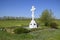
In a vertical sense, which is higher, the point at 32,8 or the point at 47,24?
the point at 32,8

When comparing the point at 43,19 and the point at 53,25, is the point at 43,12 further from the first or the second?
the point at 53,25

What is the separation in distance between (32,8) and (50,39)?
55.8 feet

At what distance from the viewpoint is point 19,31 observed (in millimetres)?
21375

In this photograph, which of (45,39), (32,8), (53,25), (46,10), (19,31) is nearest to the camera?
(45,39)

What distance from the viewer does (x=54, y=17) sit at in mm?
38375

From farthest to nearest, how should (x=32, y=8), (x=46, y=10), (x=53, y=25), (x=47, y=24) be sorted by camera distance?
(x=46, y=10)
(x=47, y=24)
(x=53, y=25)
(x=32, y=8)

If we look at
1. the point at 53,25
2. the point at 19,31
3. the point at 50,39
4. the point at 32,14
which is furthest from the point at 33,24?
the point at 50,39

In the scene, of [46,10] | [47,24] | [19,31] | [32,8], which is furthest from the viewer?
[46,10]

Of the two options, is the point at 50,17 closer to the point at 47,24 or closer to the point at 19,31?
the point at 47,24

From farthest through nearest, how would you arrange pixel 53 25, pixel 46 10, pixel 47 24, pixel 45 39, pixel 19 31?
pixel 46 10, pixel 47 24, pixel 53 25, pixel 19 31, pixel 45 39

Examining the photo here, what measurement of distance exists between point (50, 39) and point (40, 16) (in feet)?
87.2

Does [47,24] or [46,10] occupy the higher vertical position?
[46,10]


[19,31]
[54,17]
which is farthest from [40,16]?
[19,31]

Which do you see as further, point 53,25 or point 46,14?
point 46,14
